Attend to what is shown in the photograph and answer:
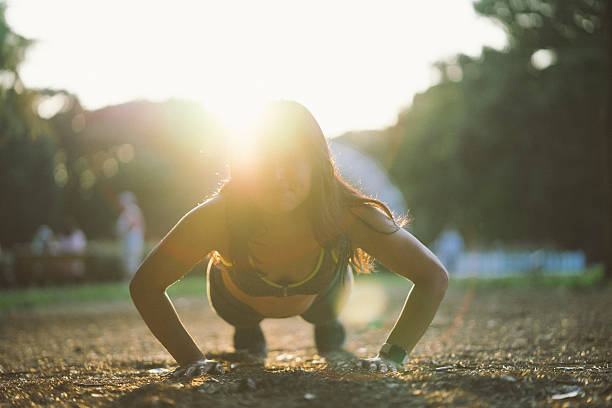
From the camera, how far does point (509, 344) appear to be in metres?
3.92

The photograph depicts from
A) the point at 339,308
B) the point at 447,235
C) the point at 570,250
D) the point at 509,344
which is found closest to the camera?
the point at 339,308

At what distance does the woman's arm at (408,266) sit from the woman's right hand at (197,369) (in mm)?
814

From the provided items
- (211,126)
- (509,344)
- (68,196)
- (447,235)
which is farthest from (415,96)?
(509,344)

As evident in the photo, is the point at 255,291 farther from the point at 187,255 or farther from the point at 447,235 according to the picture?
the point at 447,235

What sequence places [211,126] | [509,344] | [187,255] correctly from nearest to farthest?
1. [187,255]
2. [509,344]
3. [211,126]

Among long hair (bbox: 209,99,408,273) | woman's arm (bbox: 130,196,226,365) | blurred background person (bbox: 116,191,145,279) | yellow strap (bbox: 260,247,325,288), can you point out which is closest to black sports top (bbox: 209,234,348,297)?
yellow strap (bbox: 260,247,325,288)

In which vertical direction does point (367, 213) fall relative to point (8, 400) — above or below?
above

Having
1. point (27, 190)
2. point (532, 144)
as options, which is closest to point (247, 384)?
point (532, 144)

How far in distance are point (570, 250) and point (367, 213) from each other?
24.5 metres

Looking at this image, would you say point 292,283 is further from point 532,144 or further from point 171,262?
point 532,144

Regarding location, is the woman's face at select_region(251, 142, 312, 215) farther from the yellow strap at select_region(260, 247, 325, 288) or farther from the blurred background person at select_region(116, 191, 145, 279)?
the blurred background person at select_region(116, 191, 145, 279)

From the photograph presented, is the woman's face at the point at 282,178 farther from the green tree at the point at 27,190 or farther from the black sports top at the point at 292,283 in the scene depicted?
the green tree at the point at 27,190

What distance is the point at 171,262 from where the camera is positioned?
8.50 feet

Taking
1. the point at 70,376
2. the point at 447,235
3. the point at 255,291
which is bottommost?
the point at 447,235
